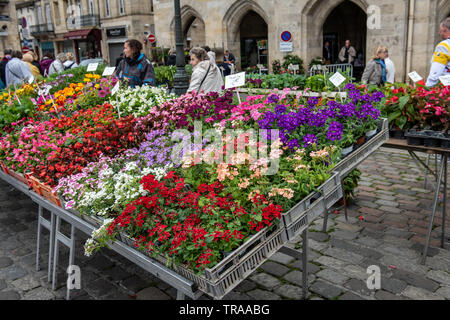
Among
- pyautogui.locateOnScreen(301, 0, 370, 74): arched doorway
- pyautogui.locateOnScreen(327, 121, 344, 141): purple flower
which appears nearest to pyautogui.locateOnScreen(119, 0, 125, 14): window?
pyautogui.locateOnScreen(301, 0, 370, 74): arched doorway

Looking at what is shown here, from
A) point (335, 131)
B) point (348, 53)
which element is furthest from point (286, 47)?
point (335, 131)

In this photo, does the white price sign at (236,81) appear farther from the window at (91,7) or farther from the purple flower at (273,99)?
the window at (91,7)

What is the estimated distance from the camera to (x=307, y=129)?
10.4 ft

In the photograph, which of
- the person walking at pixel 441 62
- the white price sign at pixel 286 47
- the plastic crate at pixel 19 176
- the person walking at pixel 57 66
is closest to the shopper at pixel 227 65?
the white price sign at pixel 286 47

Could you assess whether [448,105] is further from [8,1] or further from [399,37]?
[8,1]

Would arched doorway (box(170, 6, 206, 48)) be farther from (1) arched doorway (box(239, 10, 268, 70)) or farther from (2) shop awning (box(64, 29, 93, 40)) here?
(2) shop awning (box(64, 29, 93, 40))

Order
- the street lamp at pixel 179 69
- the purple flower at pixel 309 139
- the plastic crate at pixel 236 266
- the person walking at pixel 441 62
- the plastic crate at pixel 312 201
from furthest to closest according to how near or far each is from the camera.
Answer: the street lamp at pixel 179 69
the person walking at pixel 441 62
the purple flower at pixel 309 139
the plastic crate at pixel 312 201
the plastic crate at pixel 236 266

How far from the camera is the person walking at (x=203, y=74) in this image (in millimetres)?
5430

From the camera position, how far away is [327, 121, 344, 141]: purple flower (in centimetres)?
300

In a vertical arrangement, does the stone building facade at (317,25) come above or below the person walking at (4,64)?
above

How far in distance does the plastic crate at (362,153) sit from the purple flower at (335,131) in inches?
7.3

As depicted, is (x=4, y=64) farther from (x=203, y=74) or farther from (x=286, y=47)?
(x=286, y=47)

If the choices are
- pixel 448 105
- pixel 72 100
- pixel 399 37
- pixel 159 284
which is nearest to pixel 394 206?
pixel 448 105

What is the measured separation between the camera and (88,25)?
3127 centimetres
